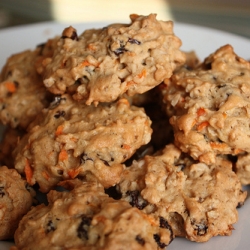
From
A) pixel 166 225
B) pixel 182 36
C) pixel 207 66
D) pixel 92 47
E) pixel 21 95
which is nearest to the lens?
pixel 166 225

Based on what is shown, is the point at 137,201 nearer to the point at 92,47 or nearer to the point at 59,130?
the point at 59,130

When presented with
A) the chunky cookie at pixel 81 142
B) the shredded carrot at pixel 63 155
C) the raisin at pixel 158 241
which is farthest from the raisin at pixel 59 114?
the raisin at pixel 158 241

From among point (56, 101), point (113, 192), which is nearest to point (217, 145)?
point (113, 192)

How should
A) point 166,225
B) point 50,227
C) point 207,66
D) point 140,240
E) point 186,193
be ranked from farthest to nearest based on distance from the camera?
1. point 207,66
2. point 186,193
3. point 166,225
4. point 50,227
5. point 140,240

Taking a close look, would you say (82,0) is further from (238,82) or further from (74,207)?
(74,207)

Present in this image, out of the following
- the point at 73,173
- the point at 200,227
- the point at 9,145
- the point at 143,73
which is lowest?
the point at 200,227

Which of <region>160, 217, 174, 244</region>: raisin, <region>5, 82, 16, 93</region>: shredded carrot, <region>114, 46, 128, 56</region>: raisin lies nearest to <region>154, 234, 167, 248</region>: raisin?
<region>160, 217, 174, 244</region>: raisin

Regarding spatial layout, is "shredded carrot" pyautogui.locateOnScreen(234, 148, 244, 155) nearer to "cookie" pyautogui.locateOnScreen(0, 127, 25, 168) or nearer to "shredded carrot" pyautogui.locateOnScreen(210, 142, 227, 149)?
"shredded carrot" pyautogui.locateOnScreen(210, 142, 227, 149)

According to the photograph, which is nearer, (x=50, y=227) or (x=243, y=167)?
(x=50, y=227)

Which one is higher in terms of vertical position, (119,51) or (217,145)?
(119,51)
